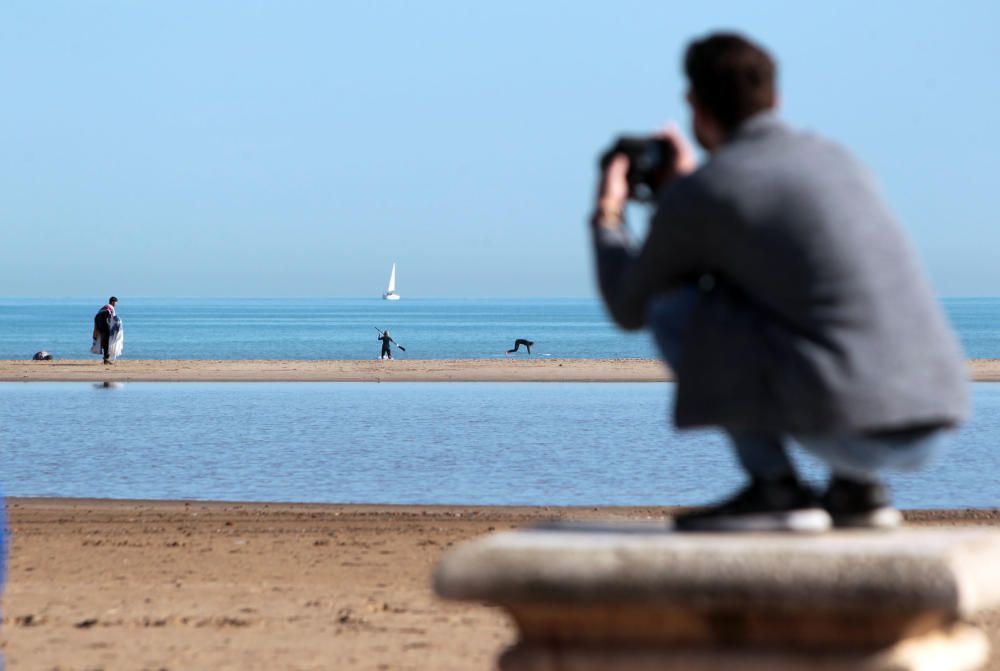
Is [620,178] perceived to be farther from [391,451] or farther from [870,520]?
[391,451]

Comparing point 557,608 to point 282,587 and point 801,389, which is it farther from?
point 282,587

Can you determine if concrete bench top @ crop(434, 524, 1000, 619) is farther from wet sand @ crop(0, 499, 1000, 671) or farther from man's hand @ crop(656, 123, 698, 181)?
wet sand @ crop(0, 499, 1000, 671)

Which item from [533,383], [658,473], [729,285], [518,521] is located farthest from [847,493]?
[533,383]

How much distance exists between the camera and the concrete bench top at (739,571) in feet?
9.31

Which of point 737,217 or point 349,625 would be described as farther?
point 349,625

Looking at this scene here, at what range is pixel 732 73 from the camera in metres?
3.23

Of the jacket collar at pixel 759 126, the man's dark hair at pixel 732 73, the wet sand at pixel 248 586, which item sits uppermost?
the man's dark hair at pixel 732 73

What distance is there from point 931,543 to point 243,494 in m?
12.6

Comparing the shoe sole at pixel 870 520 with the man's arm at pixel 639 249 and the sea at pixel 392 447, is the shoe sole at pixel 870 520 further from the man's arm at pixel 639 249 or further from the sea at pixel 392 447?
the sea at pixel 392 447

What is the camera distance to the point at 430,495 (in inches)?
590

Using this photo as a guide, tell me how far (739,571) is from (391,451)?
16.5 metres

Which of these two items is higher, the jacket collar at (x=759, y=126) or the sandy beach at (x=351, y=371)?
the jacket collar at (x=759, y=126)

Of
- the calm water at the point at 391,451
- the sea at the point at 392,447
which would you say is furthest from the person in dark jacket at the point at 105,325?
the calm water at the point at 391,451

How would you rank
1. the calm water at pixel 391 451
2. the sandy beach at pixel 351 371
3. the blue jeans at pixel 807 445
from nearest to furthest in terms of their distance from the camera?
the blue jeans at pixel 807 445 → the calm water at pixel 391 451 → the sandy beach at pixel 351 371
